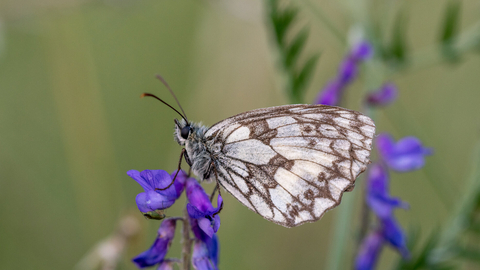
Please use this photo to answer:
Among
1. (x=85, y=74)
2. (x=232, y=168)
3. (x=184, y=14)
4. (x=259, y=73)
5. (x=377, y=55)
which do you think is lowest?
(x=232, y=168)

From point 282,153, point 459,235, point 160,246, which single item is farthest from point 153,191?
point 459,235

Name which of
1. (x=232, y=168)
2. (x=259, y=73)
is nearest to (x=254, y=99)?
(x=259, y=73)

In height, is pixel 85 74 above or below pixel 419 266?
above

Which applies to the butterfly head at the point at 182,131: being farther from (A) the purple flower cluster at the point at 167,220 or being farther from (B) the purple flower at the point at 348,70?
(B) the purple flower at the point at 348,70

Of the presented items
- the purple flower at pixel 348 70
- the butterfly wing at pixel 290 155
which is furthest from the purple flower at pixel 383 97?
the butterfly wing at pixel 290 155

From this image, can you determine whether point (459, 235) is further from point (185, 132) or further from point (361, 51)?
point (185, 132)

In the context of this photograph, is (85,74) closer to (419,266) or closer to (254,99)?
(254,99)
